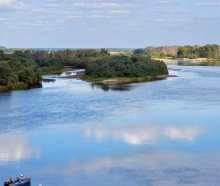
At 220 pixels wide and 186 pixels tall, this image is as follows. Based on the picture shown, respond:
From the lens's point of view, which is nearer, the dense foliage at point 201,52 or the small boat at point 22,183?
the small boat at point 22,183

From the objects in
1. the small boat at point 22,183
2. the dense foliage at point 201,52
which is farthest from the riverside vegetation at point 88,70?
the dense foliage at point 201,52

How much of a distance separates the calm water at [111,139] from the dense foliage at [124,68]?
16.3 meters

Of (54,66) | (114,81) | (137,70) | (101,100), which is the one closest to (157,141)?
(101,100)

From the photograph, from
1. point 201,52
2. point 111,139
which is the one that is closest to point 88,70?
point 111,139

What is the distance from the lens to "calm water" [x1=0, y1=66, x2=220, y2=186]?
1559cm

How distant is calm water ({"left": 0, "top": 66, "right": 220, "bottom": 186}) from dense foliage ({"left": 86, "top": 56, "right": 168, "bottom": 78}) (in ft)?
53.6

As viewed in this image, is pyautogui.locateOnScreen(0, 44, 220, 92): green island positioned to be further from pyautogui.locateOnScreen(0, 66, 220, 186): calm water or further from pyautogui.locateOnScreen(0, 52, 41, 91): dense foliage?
pyautogui.locateOnScreen(0, 66, 220, 186): calm water

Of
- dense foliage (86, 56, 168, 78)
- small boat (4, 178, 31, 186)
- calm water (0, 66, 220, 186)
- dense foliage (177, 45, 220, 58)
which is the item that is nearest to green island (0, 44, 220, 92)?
dense foliage (86, 56, 168, 78)

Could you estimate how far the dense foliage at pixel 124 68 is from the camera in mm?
51688

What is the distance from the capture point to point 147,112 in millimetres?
27750

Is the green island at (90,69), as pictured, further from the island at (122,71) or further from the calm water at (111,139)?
the calm water at (111,139)

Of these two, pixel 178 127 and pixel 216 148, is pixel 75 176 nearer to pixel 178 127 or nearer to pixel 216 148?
pixel 216 148

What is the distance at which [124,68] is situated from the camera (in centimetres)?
5188

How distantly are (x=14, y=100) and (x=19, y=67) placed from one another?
37.5ft
